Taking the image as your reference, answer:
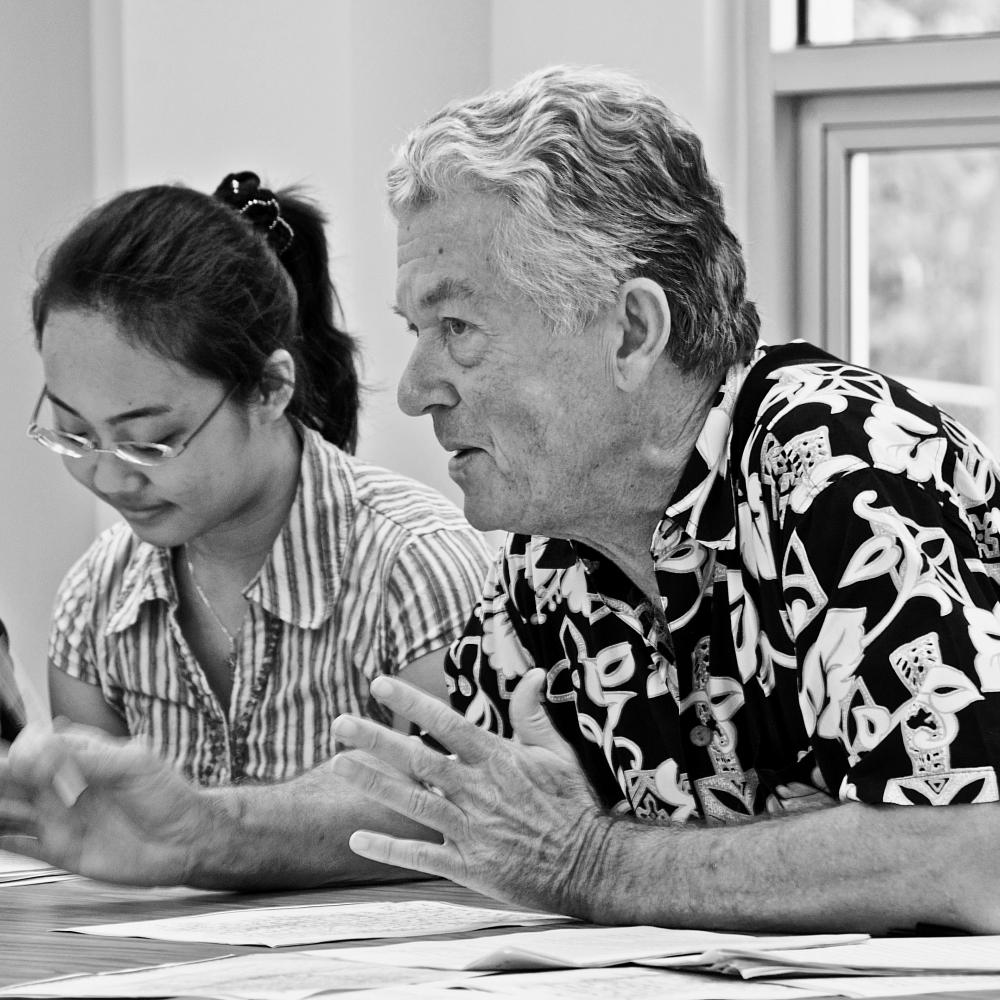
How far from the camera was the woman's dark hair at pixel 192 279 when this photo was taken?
6.38 feet

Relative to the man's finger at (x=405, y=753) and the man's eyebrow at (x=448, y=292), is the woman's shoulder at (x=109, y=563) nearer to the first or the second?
the man's eyebrow at (x=448, y=292)

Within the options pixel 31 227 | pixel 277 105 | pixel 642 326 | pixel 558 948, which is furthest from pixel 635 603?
pixel 31 227

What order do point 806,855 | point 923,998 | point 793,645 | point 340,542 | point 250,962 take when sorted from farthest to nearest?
point 340,542 → point 793,645 → point 806,855 → point 250,962 → point 923,998

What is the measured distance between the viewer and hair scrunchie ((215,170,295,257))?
2176 mm

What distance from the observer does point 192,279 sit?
1977mm

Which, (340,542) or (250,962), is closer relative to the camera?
(250,962)

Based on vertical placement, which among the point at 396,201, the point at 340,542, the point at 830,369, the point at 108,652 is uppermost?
the point at 396,201

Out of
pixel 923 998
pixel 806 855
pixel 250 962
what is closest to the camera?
pixel 923 998

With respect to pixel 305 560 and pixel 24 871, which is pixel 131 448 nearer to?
pixel 305 560

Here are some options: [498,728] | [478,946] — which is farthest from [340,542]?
[478,946]

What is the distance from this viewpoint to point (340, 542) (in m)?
2.04

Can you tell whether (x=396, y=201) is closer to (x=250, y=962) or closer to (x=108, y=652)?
(x=250, y=962)

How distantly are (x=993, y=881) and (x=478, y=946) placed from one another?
0.35m

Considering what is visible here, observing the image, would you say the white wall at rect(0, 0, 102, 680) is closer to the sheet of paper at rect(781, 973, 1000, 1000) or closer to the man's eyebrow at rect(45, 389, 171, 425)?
the man's eyebrow at rect(45, 389, 171, 425)
